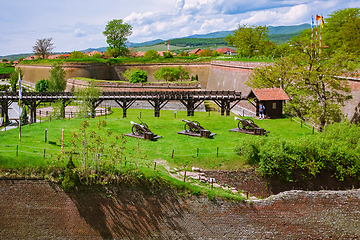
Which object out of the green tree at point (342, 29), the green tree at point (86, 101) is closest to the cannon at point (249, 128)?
the green tree at point (86, 101)

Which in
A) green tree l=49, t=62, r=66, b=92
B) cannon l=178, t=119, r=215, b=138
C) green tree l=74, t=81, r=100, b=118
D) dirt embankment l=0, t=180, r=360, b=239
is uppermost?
green tree l=49, t=62, r=66, b=92

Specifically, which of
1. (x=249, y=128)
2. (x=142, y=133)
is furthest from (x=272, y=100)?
(x=142, y=133)

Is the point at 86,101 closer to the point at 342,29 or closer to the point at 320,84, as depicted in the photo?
the point at 320,84

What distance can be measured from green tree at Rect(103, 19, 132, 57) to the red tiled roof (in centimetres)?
5659

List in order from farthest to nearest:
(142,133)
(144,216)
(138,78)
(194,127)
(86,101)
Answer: (138,78)
(86,101)
(194,127)
(142,133)
(144,216)

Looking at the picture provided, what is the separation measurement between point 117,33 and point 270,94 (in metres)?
57.7

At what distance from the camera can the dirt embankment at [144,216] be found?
47.7 ft

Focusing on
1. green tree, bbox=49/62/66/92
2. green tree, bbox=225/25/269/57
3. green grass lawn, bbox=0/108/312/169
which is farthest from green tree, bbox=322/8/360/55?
green tree, bbox=49/62/66/92

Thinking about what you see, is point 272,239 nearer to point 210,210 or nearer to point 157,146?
point 210,210

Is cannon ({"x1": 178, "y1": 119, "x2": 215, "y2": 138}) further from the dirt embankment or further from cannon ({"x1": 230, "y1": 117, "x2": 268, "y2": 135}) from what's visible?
the dirt embankment

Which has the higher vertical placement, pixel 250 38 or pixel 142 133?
pixel 250 38

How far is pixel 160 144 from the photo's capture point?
2042 centimetres

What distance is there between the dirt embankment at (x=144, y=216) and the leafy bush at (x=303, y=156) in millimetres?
1998

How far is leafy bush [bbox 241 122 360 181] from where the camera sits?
16938mm
